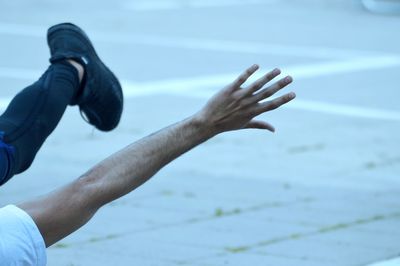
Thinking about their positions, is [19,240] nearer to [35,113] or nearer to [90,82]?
[35,113]

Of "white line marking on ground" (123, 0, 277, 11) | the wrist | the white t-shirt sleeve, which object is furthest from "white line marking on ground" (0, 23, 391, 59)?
the white t-shirt sleeve

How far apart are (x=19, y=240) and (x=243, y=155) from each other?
469cm

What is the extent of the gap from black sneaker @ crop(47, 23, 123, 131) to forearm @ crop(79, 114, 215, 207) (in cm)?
141

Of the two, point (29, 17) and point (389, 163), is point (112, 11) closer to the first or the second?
point (29, 17)

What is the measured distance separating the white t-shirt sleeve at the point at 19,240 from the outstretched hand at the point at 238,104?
668mm

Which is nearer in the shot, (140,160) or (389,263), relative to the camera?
(140,160)

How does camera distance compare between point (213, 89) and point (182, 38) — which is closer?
point (213, 89)

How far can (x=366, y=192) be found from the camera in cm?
685

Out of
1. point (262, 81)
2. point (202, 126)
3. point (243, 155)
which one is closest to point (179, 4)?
point (243, 155)

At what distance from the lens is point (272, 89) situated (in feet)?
11.6

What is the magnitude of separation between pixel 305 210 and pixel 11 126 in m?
2.27

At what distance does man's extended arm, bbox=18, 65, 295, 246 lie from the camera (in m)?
3.56

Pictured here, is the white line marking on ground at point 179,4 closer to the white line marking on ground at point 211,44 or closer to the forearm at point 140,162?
the white line marking on ground at point 211,44

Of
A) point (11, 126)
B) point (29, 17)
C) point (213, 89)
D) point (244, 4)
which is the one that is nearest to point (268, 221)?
point (11, 126)
